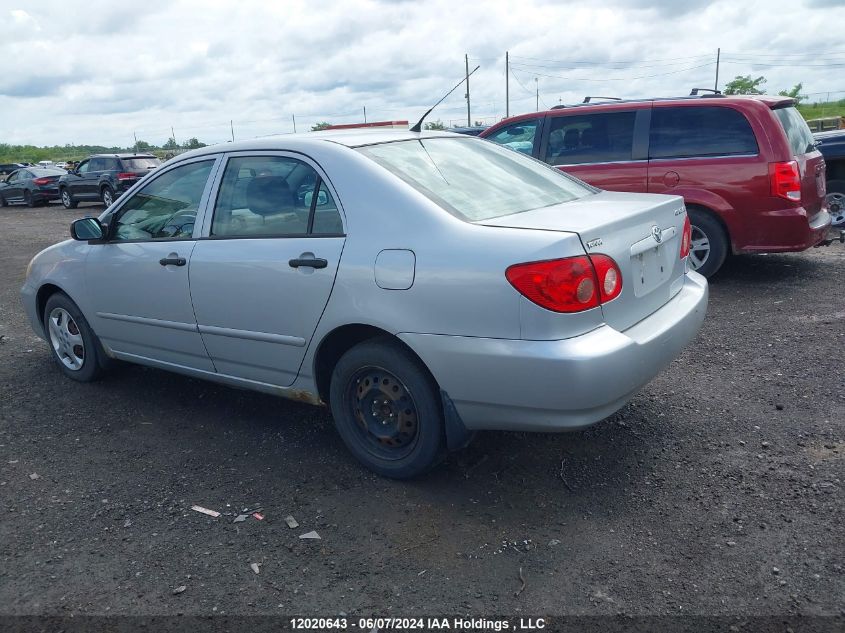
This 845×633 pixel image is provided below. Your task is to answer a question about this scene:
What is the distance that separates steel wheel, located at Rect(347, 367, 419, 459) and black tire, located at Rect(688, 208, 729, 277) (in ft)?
15.2

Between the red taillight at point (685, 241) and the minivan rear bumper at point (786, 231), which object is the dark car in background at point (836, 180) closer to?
the minivan rear bumper at point (786, 231)

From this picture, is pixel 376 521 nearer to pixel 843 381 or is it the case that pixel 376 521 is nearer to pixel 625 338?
pixel 625 338

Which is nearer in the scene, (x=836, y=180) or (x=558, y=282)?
(x=558, y=282)

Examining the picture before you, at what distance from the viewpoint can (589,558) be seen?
304cm

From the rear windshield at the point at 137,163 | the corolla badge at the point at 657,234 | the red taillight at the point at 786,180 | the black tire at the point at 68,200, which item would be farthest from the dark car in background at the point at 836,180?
the black tire at the point at 68,200

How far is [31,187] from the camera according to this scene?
2433 cm

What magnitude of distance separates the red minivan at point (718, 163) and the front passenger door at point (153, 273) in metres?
4.67

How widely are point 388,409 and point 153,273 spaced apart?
71.6 inches

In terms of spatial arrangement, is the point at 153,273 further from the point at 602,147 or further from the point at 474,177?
the point at 602,147

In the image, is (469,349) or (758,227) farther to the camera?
(758,227)

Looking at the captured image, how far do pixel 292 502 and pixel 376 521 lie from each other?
470 mm

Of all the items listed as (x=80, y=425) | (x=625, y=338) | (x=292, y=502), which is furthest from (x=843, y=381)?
(x=80, y=425)

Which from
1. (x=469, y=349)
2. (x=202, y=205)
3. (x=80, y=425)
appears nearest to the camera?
(x=469, y=349)

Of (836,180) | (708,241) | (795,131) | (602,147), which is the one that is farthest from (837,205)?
(602,147)
